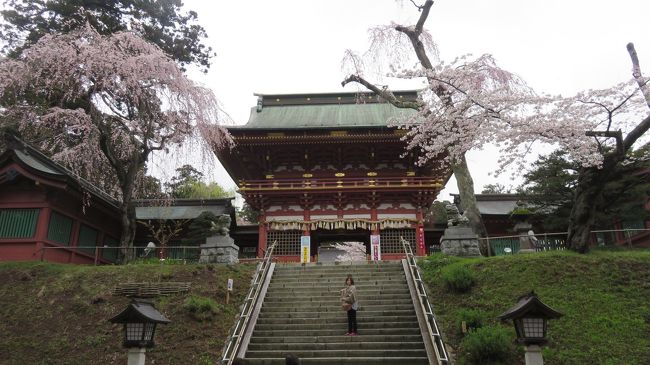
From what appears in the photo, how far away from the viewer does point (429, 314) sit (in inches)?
451

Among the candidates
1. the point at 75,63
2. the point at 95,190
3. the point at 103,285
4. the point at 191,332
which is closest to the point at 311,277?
the point at 191,332

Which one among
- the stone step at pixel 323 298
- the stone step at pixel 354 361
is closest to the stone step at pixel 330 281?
the stone step at pixel 323 298

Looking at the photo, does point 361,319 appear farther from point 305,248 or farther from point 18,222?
point 18,222

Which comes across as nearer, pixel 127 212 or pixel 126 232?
pixel 126 232

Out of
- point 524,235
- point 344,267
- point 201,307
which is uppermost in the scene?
point 524,235

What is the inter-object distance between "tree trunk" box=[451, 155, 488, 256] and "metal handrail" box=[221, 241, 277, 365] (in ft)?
25.7

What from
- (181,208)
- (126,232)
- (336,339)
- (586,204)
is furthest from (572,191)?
(181,208)

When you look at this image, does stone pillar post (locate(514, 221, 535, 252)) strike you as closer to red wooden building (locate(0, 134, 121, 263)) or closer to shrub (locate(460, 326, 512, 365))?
shrub (locate(460, 326, 512, 365))

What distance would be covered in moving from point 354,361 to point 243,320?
11.3 feet

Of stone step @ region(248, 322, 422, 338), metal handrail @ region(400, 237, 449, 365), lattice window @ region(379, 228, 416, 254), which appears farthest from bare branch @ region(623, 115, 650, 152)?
lattice window @ region(379, 228, 416, 254)

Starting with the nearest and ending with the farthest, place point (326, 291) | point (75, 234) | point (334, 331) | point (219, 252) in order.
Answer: point (334, 331) → point (326, 291) → point (219, 252) → point (75, 234)

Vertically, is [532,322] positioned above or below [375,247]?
below

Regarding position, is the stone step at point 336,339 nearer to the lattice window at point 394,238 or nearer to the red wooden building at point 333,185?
the red wooden building at point 333,185

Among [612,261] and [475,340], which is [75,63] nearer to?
[475,340]
